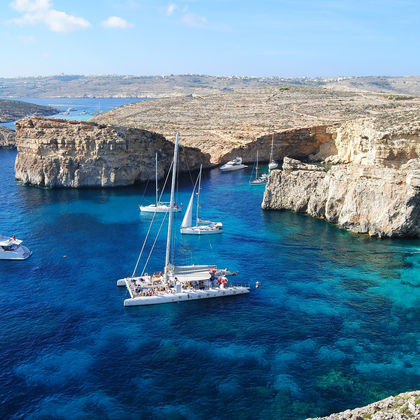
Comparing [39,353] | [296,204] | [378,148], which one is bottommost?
[39,353]

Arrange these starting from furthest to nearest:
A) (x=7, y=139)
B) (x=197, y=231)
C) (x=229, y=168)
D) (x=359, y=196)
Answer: (x=7, y=139) < (x=229, y=168) < (x=197, y=231) < (x=359, y=196)

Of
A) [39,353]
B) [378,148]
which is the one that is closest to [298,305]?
[39,353]

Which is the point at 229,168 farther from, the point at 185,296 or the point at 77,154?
the point at 185,296

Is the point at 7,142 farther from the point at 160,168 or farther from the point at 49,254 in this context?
the point at 49,254

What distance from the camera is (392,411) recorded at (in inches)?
714

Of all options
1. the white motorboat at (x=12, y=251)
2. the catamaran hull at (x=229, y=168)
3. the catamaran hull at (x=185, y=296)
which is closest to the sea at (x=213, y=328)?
the catamaran hull at (x=185, y=296)

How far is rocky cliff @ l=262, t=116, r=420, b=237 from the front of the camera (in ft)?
166

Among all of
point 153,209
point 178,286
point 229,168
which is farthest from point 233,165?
point 178,286

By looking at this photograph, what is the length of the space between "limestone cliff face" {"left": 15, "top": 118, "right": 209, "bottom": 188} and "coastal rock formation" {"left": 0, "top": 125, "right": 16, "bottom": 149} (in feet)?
168

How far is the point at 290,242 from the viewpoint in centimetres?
5066

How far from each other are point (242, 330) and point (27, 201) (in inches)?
1728

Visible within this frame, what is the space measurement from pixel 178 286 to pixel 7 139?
10623 centimetres

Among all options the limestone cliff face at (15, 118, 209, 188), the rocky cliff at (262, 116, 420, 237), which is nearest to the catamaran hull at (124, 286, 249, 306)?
the rocky cliff at (262, 116, 420, 237)

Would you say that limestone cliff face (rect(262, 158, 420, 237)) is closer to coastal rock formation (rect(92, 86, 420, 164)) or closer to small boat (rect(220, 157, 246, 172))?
coastal rock formation (rect(92, 86, 420, 164))
